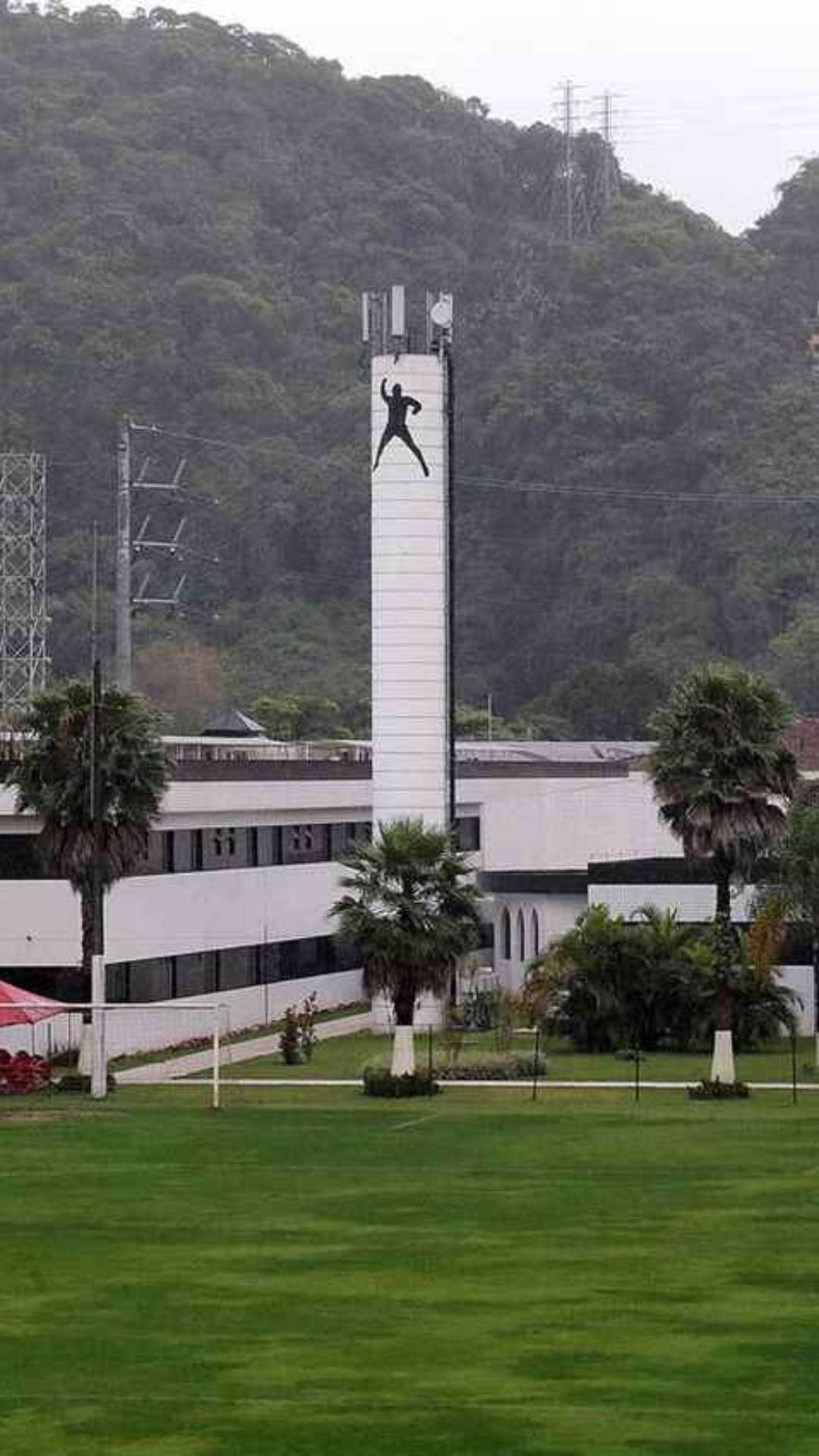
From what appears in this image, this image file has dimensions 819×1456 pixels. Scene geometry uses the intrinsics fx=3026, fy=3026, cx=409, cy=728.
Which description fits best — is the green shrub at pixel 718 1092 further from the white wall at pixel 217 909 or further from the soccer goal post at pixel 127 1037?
the white wall at pixel 217 909

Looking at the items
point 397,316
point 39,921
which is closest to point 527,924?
point 397,316

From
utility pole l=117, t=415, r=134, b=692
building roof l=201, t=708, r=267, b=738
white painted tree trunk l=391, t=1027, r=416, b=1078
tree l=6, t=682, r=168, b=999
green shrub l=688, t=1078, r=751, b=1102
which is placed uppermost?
utility pole l=117, t=415, r=134, b=692

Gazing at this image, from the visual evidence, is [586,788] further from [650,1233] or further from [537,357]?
[537,357]

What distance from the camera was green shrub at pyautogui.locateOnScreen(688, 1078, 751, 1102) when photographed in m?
57.1

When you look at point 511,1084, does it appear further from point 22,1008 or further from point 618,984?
point 22,1008

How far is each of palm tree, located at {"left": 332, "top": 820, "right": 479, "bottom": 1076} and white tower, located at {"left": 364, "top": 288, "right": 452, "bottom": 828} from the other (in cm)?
1695

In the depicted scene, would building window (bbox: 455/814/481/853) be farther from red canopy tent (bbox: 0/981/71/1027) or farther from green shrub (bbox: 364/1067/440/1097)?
red canopy tent (bbox: 0/981/71/1027)

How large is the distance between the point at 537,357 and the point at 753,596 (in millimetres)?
28654

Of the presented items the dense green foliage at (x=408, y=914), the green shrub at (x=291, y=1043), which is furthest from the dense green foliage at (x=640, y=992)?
the dense green foliage at (x=408, y=914)

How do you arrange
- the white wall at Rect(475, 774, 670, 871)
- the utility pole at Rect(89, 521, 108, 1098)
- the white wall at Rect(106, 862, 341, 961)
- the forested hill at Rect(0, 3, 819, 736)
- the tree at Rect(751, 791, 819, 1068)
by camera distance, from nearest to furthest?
1. the utility pole at Rect(89, 521, 108, 1098)
2. the tree at Rect(751, 791, 819, 1068)
3. the white wall at Rect(106, 862, 341, 961)
4. the white wall at Rect(475, 774, 670, 871)
5. the forested hill at Rect(0, 3, 819, 736)

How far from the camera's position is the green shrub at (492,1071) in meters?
62.8

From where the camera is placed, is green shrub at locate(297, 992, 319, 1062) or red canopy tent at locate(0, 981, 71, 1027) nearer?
red canopy tent at locate(0, 981, 71, 1027)

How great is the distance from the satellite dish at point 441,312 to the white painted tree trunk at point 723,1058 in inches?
1064

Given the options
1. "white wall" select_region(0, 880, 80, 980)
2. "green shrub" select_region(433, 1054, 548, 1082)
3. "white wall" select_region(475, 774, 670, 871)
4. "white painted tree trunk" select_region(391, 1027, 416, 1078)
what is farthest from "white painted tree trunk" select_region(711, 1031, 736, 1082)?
"white wall" select_region(475, 774, 670, 871)
